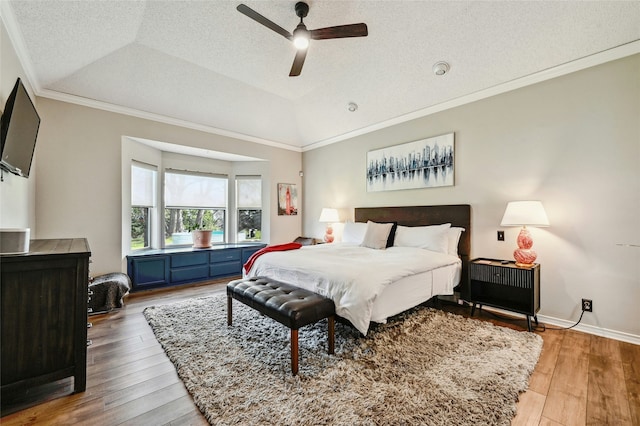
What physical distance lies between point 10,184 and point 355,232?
157 inches

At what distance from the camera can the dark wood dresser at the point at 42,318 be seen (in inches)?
62.7

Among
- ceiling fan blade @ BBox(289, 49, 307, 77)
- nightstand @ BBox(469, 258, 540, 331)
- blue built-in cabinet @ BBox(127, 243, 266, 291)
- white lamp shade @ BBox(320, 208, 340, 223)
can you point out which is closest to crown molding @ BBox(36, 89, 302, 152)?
white lamp shade @ BBox(320, 208, 340, 223)

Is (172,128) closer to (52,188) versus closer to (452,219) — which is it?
(52,188)

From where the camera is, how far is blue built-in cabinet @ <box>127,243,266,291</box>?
4110 mm

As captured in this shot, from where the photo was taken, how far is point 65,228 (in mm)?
3504

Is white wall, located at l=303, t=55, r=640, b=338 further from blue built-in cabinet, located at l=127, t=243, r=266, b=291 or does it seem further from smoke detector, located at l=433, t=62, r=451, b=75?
blue built-in cabinet, located at l=127, t=243, r=266, b=291

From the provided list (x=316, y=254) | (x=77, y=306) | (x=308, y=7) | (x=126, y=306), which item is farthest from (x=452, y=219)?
(x=126, y=306)

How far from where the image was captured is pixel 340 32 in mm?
2473

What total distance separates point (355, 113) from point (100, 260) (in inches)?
174

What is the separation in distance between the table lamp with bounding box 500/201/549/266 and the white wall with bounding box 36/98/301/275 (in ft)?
16.2

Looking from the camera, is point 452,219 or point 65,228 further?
point 452,219

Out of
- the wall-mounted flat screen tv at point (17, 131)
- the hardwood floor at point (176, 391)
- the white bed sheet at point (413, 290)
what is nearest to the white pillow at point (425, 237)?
the white bed sheet at point (413, 290)

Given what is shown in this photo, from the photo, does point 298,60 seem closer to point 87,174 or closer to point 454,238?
point 454,238

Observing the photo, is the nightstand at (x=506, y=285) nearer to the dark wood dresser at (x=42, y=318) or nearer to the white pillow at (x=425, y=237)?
the white pillow at (x=425, y=237)
